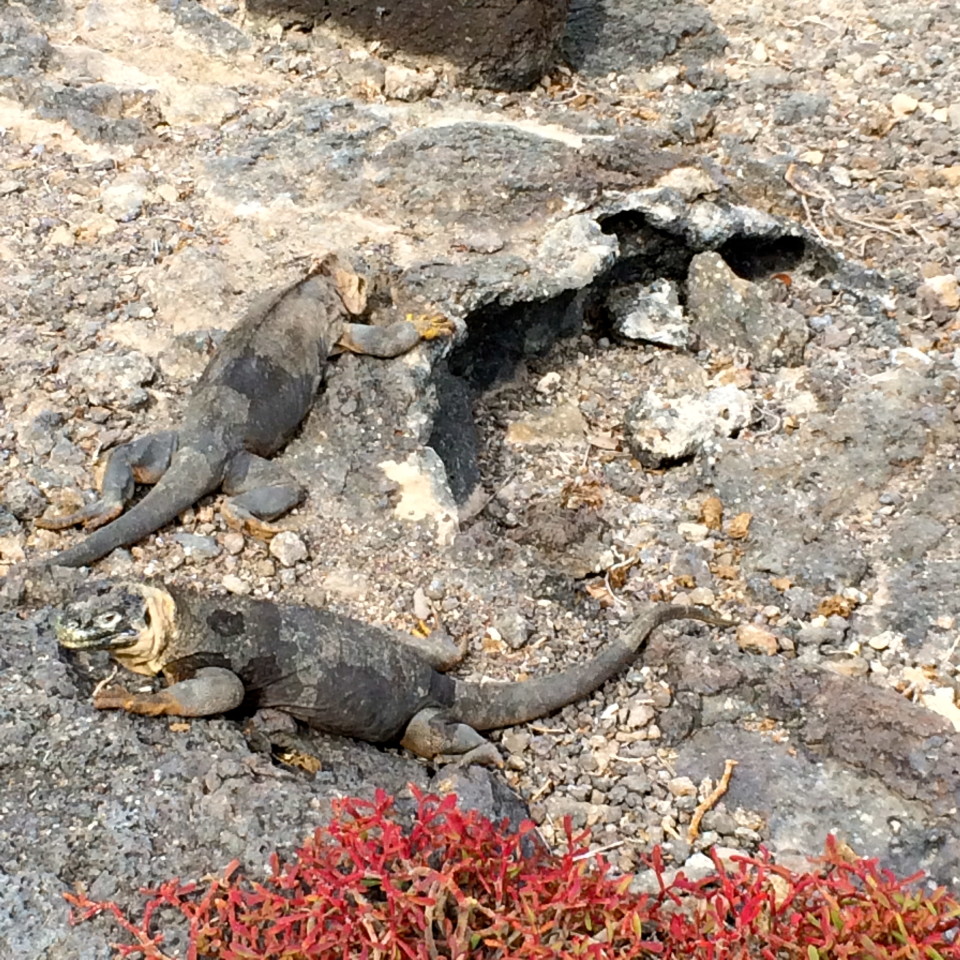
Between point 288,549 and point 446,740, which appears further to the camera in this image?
point 288,549

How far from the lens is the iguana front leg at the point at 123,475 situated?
457 cm

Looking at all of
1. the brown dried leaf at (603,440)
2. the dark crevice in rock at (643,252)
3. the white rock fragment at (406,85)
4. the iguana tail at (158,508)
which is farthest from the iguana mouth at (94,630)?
the white rock fragment at (406,85)

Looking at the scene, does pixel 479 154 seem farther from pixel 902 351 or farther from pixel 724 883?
pixel 724 883

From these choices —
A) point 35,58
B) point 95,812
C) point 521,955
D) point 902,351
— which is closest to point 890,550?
point 902,351

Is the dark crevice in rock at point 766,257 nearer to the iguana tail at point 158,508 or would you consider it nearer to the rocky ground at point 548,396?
the rocky ground at point 548,396

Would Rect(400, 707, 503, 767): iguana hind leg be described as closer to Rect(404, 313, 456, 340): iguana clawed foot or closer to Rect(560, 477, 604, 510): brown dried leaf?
Rect(560, 477, 604, 510): brown dried leaf

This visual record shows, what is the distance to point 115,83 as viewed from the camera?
6.91m

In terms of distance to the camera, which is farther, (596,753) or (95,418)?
(95,418)

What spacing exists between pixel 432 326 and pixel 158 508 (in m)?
1.63

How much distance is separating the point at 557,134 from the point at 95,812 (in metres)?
5.05

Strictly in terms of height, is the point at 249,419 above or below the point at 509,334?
below

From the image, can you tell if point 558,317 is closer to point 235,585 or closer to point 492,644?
point 492,644

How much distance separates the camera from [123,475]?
471 centimetres

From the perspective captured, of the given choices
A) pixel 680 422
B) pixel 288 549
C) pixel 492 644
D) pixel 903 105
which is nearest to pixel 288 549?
pixel 288 549
